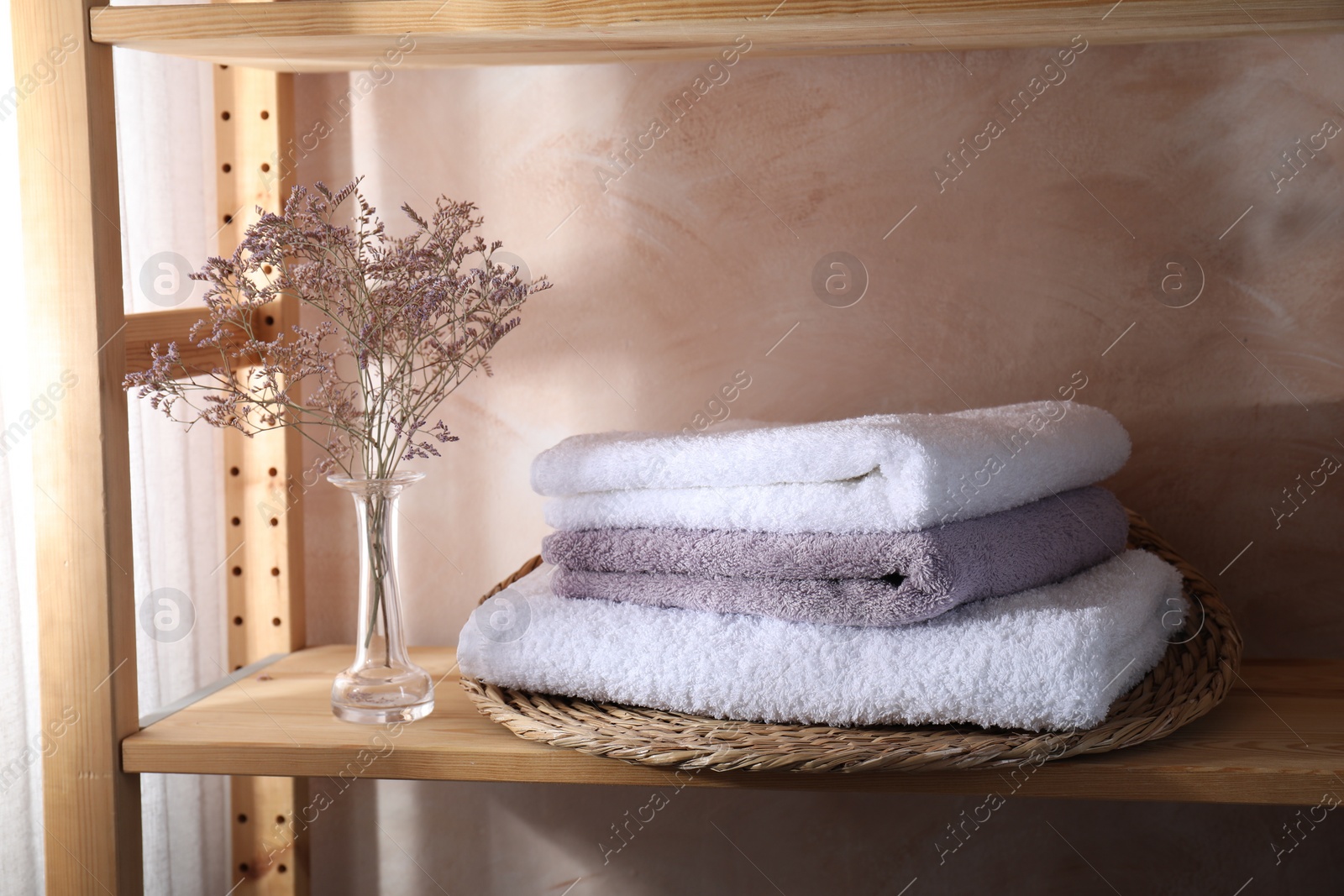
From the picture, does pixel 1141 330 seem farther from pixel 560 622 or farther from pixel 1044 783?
pixel 560 622

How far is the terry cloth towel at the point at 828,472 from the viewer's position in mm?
609

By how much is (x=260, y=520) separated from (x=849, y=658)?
21.8 inches

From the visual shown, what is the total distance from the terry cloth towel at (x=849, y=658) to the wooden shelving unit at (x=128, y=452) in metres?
0.04

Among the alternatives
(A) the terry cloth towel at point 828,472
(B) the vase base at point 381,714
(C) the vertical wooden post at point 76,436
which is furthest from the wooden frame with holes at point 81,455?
(A) the terry cloth towel at point 828,472

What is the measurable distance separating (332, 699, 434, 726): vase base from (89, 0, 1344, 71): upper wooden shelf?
0.41 meters

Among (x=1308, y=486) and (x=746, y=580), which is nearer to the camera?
(x=746, y=580)

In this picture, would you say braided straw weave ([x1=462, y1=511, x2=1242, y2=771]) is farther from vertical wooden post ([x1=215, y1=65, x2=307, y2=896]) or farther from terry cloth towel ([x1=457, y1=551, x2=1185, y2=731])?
vertical wooden post ([x1=215, y1=65, x2=307, y2=896])

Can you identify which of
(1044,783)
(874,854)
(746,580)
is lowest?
(874,854)

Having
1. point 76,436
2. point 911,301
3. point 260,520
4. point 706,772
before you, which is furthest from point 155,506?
point 911,301

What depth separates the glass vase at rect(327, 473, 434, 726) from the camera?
0.69 m

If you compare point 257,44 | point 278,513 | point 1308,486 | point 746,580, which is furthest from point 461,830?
point 1308,486

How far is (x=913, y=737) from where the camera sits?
59 cm

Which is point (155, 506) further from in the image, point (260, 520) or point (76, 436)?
point (76, 436)

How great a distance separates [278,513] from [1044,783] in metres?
0.64
